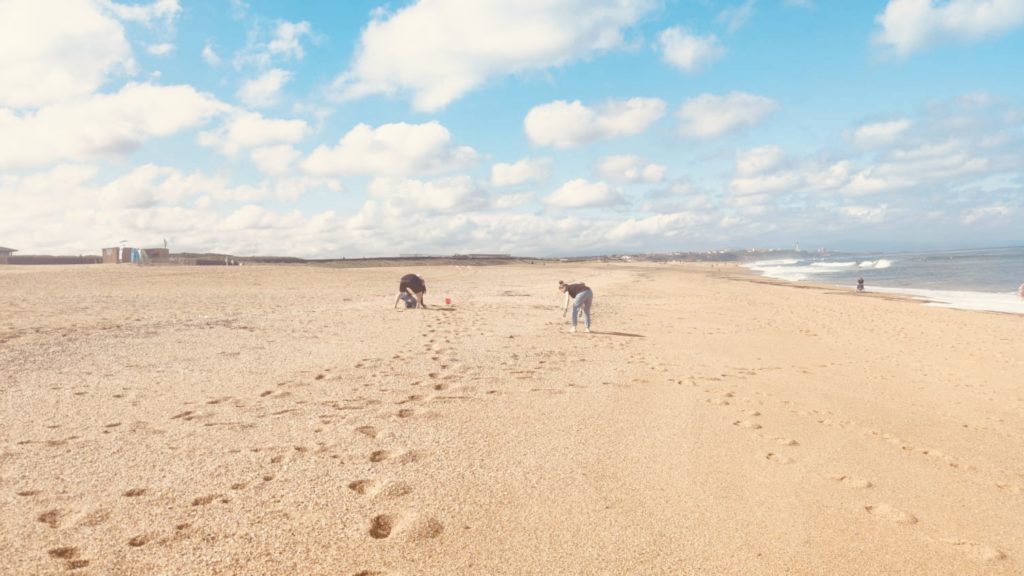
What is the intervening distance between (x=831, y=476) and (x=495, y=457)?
10.8 ft

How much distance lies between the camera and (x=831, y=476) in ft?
17.0

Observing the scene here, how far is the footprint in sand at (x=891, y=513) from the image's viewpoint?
4.35 meters

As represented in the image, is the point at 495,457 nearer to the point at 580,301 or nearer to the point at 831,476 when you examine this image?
the point at 831,476

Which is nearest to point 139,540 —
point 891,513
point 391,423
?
point 391,423

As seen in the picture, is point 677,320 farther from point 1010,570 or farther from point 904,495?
point 1010,570

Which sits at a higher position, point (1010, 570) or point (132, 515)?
point (132, 515)

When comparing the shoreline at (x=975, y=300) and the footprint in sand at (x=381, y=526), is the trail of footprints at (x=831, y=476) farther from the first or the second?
the shoreline at (x=975, y=300)

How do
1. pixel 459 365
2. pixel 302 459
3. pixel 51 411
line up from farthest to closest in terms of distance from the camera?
pixel 459 365 < pixel 51 411 < pixel 302 459

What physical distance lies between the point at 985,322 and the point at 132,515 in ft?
77.2

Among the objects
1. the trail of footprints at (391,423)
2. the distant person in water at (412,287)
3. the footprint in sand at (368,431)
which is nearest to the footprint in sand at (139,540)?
the trail of footprints at (391,423)

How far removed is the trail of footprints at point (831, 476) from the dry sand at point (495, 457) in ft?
0.08

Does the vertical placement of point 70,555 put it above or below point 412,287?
below

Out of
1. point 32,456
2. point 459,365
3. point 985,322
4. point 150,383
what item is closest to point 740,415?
point 459,365

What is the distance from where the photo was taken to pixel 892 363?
37.1ft
